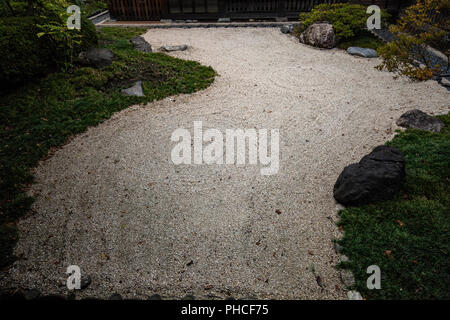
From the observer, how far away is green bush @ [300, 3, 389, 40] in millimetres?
11992

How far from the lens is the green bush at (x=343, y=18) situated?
39.3 feet

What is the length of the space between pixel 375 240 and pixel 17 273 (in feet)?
17.7

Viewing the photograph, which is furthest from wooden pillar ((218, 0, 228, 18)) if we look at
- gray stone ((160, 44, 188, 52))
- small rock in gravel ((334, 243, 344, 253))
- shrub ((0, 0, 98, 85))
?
small rock in gravel ((334, 243, 344, 253))

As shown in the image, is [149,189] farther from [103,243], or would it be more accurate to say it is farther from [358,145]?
[358,145]

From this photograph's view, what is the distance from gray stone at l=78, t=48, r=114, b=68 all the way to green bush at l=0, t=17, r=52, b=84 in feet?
3.59

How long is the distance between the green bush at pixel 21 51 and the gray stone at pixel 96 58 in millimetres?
1094

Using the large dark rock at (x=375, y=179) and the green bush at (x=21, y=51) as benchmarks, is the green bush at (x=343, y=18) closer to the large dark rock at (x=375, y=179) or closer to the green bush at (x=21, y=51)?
Result: the large dark rock at (x=375, y=179)

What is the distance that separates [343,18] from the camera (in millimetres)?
12156

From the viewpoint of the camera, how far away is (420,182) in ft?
16.3

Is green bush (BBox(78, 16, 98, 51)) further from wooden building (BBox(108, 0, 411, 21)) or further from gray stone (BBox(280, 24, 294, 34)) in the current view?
gray stone (BBox(280, 24, 294, 34))

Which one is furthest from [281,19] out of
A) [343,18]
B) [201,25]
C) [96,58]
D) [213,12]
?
[96,58]

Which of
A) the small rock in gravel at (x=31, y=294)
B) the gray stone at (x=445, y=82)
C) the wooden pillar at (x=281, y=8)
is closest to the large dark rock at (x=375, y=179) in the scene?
the small rock in gravel at (x=31, y=294)

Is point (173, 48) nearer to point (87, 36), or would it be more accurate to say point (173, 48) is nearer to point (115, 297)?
point (87, 36)

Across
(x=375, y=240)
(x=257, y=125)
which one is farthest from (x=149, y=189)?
(x=375, y=240)
